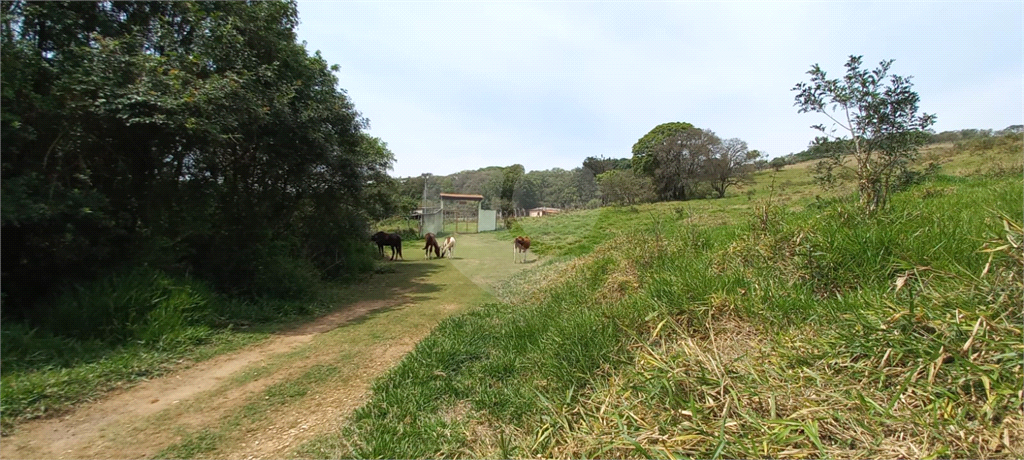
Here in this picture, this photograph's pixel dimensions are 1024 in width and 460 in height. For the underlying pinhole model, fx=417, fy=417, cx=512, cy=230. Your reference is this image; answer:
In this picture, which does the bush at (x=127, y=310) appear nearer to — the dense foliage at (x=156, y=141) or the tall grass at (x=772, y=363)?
the dense foliage at (x=156, y=141)

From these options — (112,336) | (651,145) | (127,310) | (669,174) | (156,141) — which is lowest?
(112,336)

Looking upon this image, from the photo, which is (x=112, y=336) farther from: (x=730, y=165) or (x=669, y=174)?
(x=730, y=165)

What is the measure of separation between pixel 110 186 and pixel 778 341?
22.4 feet

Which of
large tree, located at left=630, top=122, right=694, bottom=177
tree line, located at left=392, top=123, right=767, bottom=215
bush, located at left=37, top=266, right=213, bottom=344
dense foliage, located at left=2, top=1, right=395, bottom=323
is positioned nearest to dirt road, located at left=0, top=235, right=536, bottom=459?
bush, located at left=37, top=266, right=213, bottom=344

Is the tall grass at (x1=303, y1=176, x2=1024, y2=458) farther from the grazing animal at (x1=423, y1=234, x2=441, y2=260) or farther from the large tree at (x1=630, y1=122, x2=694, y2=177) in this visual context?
the large tree at (x1=630, y1=122, x2=694, y2=177)

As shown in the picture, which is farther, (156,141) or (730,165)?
(730,165)

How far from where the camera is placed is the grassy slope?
5.61ft

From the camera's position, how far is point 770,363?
227cm

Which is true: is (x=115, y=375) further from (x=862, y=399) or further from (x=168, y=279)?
(x=862, y=399)

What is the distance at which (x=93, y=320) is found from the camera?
4027 millimetres

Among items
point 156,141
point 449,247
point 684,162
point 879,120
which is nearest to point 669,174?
point 684,162

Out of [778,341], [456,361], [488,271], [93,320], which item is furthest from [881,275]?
[488,271]

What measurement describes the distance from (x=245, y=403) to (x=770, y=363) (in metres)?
3.58

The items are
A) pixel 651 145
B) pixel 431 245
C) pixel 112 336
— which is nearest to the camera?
pixel 112 336
